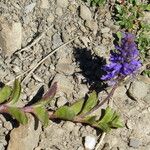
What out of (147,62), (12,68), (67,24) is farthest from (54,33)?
(147,62)

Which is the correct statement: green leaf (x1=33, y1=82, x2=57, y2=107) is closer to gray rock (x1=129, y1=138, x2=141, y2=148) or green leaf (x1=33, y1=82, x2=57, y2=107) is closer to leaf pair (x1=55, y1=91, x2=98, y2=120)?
leaf pair (x1=55, y1=91, x2=98, y2=120)

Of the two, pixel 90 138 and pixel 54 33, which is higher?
pixel 54 33

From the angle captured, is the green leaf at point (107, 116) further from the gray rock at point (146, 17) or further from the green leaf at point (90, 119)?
the gray rock at point (146, 17)

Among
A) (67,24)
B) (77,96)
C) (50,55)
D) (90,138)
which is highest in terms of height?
(67,24)

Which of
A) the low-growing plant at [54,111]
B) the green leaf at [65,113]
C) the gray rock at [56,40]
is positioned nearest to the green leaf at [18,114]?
the low-growing plant at [54,111]

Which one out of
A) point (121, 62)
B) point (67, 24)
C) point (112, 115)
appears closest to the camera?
point (121, 62)

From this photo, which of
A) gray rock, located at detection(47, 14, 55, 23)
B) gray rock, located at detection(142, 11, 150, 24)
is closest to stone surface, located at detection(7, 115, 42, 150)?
gray rock, located at detection(47, 14, 55, 23)

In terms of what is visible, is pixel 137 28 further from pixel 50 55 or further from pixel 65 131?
pixel 65 131
